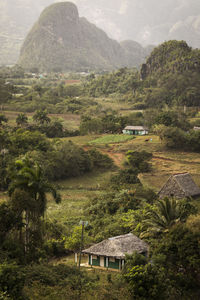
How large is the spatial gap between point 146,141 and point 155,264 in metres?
40.5

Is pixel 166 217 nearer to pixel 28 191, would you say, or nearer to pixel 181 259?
pixel 181 259

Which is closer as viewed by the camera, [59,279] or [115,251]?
[59,279]

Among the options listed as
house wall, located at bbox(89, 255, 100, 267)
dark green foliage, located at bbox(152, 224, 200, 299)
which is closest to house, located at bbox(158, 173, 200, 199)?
house wall, located at bbox(89, 255, 100, 267)

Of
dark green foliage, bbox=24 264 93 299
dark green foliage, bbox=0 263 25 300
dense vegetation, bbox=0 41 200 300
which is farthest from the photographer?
dense vegetation, bbox=0 41 200 300

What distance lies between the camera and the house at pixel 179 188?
28.3 m

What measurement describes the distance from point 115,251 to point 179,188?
1038 centimetres

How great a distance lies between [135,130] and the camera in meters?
63.9

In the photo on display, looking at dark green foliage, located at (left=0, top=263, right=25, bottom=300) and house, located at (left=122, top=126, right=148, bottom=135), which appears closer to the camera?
dark green foliage, located at (left=0, top=263, right=25, bottom=300)

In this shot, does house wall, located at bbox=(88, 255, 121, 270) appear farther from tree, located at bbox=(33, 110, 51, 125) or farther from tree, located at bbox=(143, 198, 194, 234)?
tree, located at bbox=(33, 110, 51, 125)

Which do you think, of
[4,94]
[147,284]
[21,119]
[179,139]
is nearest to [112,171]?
[179,139]

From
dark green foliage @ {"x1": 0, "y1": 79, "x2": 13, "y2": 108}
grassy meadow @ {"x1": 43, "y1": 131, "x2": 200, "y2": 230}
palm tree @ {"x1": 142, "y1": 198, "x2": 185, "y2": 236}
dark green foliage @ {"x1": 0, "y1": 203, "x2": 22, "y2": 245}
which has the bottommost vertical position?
grassy meadow @ {"x1": 43, "y1": 131, "x2": 200, "y2": 230}

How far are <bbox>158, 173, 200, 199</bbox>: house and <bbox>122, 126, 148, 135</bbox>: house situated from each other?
34145mm

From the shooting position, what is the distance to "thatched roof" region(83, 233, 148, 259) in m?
19.6

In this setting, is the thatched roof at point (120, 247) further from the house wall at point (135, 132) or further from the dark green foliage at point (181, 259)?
the house wall at point (135, 132)
